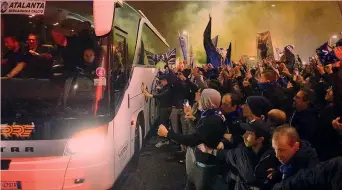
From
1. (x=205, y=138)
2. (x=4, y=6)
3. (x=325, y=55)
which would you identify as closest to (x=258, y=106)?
(x=205, y=138)

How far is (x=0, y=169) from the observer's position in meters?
4.22

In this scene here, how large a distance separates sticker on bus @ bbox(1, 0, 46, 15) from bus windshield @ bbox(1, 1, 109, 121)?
10 centimetres

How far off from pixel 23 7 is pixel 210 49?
6.22 metres

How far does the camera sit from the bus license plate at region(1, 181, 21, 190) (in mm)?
4211

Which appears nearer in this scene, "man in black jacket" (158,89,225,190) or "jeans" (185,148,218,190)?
"man in black jacket" (158,89,225,190)

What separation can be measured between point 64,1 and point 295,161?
356 centimetres

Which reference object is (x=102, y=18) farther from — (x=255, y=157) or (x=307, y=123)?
(x=307, y=123)

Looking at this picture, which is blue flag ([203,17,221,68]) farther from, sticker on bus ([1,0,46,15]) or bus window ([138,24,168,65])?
sticker on bus ([1,0,46,15])

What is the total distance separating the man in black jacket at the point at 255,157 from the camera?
312 centimetres

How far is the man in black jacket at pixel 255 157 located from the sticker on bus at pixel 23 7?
3070 mm

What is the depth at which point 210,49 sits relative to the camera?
32.9 feet

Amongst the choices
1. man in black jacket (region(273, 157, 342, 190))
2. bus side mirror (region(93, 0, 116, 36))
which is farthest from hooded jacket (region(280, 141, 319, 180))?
bus side mirror (region(93, 0, 116, 36))

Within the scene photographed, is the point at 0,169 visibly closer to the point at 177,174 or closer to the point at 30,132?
the point at 30,132

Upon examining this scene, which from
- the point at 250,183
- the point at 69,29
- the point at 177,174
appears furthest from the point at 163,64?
the point at 250,183
